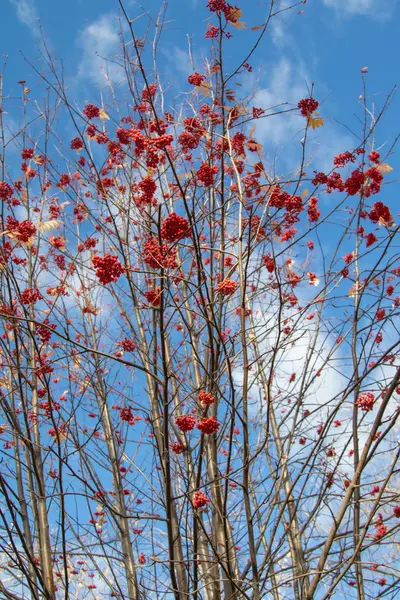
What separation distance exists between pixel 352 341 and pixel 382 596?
1.32 metres

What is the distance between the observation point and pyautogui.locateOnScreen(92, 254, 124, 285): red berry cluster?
2271 mm

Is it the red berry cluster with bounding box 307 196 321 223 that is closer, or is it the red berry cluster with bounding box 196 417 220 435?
the red berry cluster with bounding box 196 417 220 435

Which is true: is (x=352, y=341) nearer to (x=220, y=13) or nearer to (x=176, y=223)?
(x=176, y=223)

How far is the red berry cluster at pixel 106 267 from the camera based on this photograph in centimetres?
227

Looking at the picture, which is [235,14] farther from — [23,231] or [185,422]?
[185,422]

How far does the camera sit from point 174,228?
2354 mm

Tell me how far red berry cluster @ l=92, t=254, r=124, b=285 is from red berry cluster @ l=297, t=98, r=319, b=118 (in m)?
1.63

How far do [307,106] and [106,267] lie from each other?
5.71 feet

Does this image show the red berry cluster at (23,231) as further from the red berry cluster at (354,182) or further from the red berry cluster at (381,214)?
the red berry cluster at (381,214)

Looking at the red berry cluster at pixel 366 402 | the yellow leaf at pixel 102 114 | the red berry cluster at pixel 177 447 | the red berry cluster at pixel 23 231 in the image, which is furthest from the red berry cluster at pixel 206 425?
the yellow leaf at pixel 102 114

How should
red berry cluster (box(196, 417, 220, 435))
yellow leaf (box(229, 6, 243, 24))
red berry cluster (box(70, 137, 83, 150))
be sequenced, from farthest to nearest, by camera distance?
red berry cluster (box(70, 137, 83, 150)), yellow leaf (box(229, 6, 243, 24)), red berry cluster (box(196, 417, 220, 435))

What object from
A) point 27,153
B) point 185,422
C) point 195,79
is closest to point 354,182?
point 195,79

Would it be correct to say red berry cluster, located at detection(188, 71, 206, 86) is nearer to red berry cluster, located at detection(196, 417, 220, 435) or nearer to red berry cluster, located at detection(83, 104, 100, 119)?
red berry cluster, located at detection(83, 104, 100, 119)

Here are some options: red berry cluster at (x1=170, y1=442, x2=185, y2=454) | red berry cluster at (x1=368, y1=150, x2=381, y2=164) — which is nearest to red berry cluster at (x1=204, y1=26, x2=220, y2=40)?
red berry cluster at (x1=368, y1=150, x2=381, y2=164)
